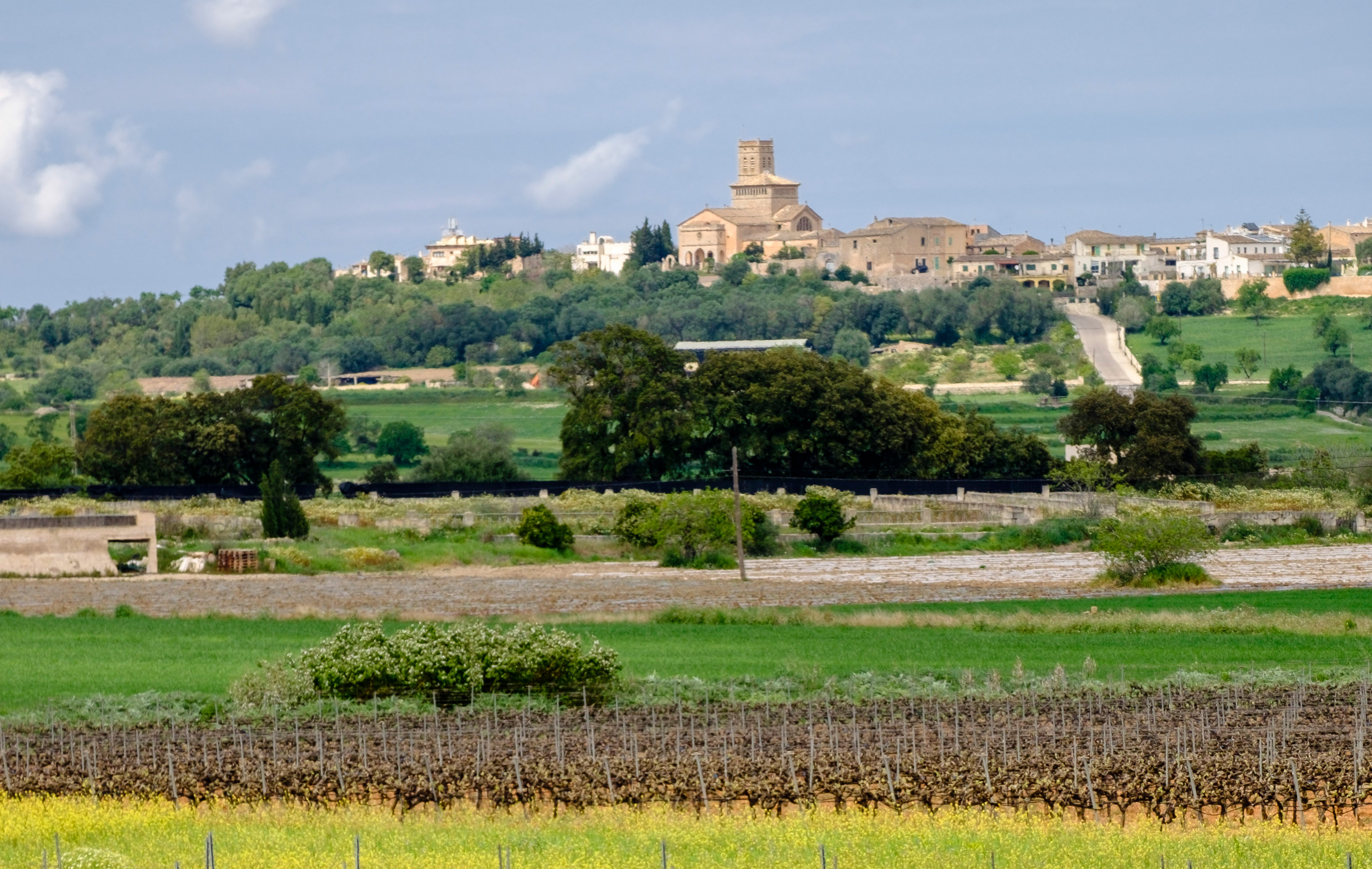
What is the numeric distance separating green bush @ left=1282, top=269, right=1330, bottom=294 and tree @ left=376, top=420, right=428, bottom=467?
88706 mm

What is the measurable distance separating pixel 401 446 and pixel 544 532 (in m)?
36.0

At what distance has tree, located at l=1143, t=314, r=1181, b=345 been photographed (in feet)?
428

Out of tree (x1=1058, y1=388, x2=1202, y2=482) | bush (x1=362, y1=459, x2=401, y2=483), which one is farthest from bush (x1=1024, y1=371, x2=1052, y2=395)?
bush (x1=362, y1=459, x2=401, y2=483)

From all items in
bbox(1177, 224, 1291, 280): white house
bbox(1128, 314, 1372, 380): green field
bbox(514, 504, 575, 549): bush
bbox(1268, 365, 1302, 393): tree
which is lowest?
bbox(514, 504, 575, 549): bush

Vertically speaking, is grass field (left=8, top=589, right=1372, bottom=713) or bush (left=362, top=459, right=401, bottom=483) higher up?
bush (left=362, top=459, right=401, bottom=483)

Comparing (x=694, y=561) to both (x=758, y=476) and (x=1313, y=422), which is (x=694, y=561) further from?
(x=1313, y=422)

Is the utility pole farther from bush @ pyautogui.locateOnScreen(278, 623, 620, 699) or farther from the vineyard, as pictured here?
the vineyard

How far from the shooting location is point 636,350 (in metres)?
68.6

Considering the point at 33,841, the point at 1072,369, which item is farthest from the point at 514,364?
the point at 33,841

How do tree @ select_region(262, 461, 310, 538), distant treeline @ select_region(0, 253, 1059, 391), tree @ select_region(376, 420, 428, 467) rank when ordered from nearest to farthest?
tree @ select_region(262, 461, 310, 538) < tree @ select_region(376, 420, 428, 467) < distant treeline @ select_region(0, 253, 1059, 391)

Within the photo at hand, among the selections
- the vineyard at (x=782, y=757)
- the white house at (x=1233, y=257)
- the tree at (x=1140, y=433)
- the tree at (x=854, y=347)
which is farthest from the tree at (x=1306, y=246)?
the vineyard at (x=782, y=757)

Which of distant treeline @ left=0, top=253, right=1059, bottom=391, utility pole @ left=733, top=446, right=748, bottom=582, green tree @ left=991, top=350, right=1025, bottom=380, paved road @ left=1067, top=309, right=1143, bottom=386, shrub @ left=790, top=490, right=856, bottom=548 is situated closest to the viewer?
utility pole @ left=733, top=446, right=748, bottom=582

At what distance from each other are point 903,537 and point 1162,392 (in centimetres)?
5506

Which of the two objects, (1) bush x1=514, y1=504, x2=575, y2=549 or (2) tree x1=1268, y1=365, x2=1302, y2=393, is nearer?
(1) bush x1=514, y1=504, x2=575, y2=549
